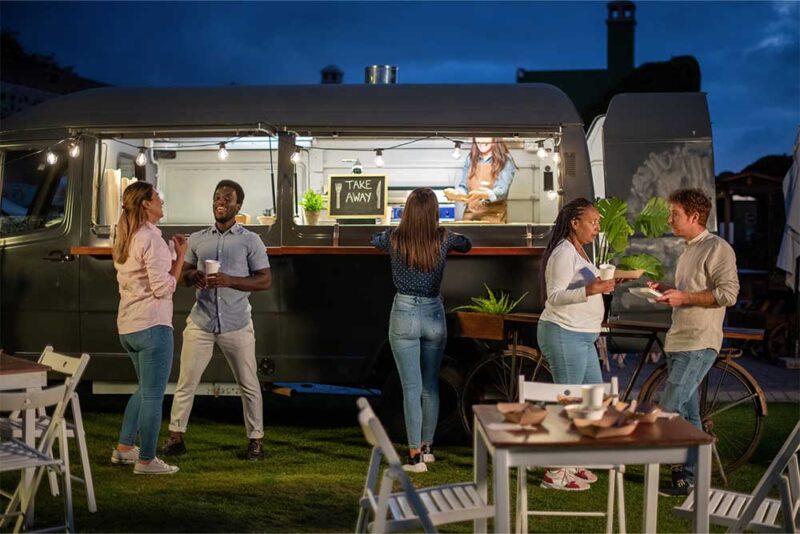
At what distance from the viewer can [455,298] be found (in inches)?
314

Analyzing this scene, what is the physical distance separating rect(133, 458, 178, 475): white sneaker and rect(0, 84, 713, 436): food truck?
1.26m

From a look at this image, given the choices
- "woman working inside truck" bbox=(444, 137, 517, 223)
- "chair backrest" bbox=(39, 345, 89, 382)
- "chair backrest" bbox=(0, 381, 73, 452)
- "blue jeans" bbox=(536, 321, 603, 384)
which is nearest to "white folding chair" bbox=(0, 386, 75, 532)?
"chair backrest" bbox=(0, 381, 73, 452)

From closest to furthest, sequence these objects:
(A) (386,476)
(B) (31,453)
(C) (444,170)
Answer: (A) (386,476)
(B) (31,453)
(C) (444,170)

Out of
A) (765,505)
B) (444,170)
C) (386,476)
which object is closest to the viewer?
(386,476)

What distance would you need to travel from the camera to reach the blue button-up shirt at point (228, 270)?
7.11 metres

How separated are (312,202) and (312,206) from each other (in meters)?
0.04

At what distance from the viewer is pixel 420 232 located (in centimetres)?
680

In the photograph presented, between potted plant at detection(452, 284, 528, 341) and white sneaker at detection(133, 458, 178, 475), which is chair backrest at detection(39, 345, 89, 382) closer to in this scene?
white sneaker at detection(133, 458, 178, 475)

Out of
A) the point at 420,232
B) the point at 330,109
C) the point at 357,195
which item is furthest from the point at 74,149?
the point at 420,232

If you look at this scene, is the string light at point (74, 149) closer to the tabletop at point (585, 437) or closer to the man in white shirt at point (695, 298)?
the man in white shirt at point (695, 298)

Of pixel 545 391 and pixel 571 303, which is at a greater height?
pixel 571 303

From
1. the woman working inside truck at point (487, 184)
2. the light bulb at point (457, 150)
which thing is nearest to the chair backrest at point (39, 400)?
the light bulb at point (457, 150)

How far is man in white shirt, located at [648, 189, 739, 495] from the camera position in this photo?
5879mm

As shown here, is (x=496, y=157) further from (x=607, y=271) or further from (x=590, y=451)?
(x=590, y=451)
